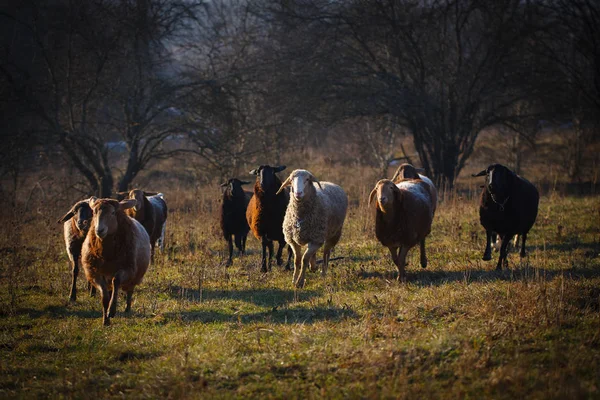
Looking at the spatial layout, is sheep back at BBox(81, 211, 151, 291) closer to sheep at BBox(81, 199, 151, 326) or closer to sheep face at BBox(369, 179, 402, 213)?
sheep at BBox(81, 199, 151, 326)

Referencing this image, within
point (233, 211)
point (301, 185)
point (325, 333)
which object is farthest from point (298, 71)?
point (325, 333)

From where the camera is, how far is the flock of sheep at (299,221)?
7.53 m

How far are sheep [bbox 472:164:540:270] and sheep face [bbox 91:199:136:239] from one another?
6.24 m

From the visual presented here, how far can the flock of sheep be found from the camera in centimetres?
753

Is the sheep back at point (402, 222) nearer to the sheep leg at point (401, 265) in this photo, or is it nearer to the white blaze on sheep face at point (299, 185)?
the sheep leg at point (401, 265)

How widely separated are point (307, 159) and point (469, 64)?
10487 millimetres

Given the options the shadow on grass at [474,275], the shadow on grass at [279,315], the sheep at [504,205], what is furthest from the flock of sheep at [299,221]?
the shadow on grass at [279,315]

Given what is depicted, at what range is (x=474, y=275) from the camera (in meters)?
8.62

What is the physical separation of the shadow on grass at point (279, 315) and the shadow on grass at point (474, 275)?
180 cm

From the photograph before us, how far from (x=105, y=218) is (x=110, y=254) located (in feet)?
1.73

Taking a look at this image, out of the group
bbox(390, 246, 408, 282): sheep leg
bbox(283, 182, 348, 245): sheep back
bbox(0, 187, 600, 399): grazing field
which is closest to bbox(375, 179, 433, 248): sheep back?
bbox(390, 246, 408, 282): sheep leg

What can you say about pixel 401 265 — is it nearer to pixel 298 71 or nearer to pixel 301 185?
pixel 301 185

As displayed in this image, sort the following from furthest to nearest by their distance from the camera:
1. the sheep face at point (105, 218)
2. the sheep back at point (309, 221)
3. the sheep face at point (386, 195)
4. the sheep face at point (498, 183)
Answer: the sheep face at point (498, 183) < the sheep back at point (309, 221) < the sheep face at point (386, 195) < the sheep face at point (105, 218)

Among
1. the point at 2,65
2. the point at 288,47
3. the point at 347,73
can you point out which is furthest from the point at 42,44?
the point at 347,73
